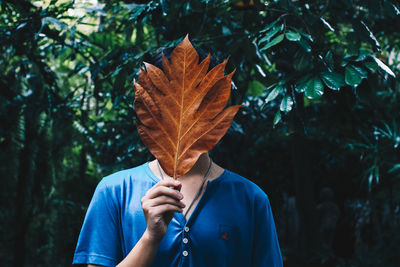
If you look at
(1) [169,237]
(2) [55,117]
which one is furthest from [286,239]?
(1) [169,237]

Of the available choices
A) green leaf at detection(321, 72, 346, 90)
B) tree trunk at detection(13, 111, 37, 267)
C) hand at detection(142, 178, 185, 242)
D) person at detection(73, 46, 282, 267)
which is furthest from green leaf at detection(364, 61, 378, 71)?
tree trunk at detection(13, 111, 37, 267)

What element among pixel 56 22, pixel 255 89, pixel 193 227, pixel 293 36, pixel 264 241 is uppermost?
pixel 56 22

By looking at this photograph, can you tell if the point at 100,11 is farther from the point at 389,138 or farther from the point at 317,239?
the point at 317,239

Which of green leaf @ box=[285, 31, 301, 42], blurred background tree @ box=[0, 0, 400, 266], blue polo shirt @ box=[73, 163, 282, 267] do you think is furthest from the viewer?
blurred background tree @ box=[0, 0, 400, 266]

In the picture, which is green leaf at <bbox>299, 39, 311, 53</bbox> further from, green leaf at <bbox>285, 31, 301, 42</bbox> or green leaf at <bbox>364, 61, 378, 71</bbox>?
green leaf at <bbox>364, 61, 378, 71</bbox>

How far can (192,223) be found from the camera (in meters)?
1.08

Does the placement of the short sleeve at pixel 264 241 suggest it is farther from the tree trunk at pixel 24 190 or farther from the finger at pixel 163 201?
the tree trunk at pixel 24 190

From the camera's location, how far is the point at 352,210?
650cm

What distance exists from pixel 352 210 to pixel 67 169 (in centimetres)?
507

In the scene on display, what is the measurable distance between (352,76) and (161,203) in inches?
50.1

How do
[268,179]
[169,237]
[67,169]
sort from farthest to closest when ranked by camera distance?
[268,179] → [67,169] → [169,237]

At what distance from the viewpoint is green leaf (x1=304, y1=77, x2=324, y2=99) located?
68.7 inches

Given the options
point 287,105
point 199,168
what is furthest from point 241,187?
point 287,105

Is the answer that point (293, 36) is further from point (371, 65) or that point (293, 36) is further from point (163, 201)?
point (163, 201)
